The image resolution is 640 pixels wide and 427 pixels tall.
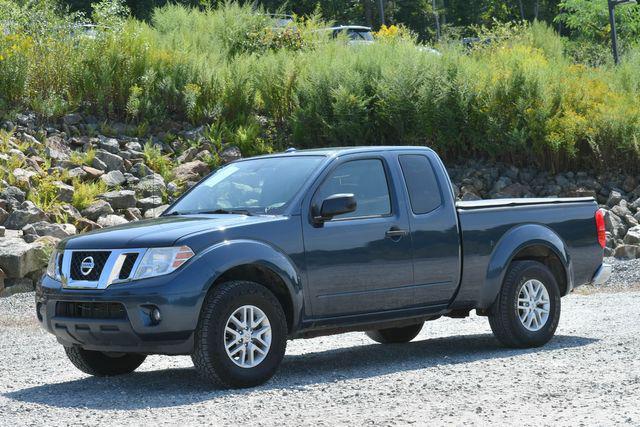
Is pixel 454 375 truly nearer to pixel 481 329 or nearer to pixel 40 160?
pixel 481 329

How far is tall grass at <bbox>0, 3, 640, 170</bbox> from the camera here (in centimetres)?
2077

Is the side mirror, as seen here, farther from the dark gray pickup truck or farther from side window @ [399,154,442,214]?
side window @ [399,154,442,214]

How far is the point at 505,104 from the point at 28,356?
42.3 ft

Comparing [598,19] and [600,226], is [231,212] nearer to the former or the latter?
[600,226]

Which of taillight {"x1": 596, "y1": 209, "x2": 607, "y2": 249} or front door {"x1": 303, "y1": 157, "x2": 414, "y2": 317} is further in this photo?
taillight {"x1": 596, "y1": 209, "x2": 607, "y2": 249}

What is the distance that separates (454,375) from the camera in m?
8.69

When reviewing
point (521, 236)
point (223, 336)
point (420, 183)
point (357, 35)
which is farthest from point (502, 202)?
point (357, 35)

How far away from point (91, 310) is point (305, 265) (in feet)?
5.39

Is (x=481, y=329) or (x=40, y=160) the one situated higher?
(x=40, y=160)

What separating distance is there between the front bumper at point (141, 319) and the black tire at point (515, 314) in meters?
3.31

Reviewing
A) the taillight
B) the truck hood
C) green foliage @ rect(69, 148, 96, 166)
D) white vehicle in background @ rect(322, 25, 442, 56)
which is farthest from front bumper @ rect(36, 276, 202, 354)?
white vehicle in background @ rect(322, 25, 442, 56)

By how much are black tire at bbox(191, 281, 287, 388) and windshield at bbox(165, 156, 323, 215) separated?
83 centimetres

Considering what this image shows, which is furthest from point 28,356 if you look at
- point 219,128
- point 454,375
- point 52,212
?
point 219,128

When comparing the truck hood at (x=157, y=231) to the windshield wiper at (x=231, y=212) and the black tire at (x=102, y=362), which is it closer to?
the windshield wiper at (x=231, y=212)
